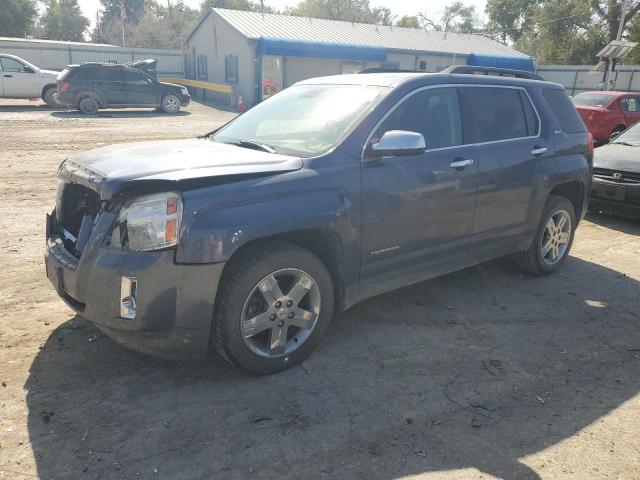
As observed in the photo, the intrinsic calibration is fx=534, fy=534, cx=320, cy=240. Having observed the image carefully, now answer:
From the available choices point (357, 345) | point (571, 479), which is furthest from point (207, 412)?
point (571, 479)

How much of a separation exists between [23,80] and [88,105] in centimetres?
267

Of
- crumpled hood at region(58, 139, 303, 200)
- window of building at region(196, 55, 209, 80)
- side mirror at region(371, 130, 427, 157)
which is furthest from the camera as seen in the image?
window of building at region(196, 55, 209, 80)

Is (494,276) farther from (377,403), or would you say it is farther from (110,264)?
(110,264)

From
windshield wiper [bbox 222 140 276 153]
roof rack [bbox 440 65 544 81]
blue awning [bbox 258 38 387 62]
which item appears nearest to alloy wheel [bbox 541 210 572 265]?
roof rack [bbox 440 65 544 81]

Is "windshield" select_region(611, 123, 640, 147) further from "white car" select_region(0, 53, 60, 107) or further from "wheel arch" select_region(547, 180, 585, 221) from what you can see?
"white car" select_region(0, 53, 60, 107)

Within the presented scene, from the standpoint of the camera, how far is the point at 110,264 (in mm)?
2953

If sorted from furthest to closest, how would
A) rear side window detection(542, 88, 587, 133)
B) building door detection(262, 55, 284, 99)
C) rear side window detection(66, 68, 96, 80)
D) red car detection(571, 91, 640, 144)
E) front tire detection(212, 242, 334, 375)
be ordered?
building door detection(262, 55, 284, 99) < rear side window detection(66, 68, 96, 80) < red car detection(571, 91, 640, 144) < rear side window detection(542, 88, 587, 133) < front tire detection(212, 242, 334, 375)

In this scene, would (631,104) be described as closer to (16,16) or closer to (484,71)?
(484,71)

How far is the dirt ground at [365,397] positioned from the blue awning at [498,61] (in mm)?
30246

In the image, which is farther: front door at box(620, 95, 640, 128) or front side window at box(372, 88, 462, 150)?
front door at box(620, 95, 640, 128)

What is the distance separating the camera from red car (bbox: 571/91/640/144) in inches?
522

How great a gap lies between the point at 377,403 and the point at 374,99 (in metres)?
2.11

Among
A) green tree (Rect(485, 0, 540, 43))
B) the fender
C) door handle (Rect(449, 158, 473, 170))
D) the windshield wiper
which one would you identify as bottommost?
the fender

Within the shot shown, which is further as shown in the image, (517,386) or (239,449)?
(517,386)
